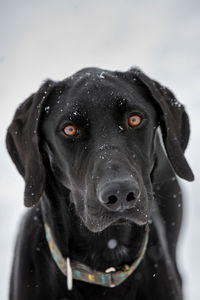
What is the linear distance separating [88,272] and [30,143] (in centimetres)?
91

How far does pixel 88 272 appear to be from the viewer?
264 cm

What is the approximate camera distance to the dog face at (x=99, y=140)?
7.57 ft

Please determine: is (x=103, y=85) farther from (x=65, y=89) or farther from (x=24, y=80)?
(x=24, y=80)

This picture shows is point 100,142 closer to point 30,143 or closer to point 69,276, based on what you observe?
point 30,143

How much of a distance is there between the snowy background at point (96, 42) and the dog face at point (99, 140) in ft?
16.2

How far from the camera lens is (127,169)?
7.52 feet

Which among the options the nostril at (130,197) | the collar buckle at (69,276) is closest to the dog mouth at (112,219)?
the nostril at (130,197)

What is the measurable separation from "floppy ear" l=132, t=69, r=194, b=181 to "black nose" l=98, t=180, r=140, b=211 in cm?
72

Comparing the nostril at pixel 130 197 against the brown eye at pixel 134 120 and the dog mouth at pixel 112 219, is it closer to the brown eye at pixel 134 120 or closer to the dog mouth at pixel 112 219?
the dog mouth at pixel 112 219

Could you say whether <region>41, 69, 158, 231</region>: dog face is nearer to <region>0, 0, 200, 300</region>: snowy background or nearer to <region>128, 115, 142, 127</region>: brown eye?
<region>128, 115, 142, 127</region>: brown eye

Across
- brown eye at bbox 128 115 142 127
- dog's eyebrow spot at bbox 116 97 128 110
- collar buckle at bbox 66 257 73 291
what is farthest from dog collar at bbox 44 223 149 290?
dog's eyebrow spot at bbox 116 97 128 110

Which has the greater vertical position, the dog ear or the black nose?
the dog ear

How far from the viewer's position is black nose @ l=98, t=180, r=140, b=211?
213 cm

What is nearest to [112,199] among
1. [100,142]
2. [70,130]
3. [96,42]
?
[100,142]
